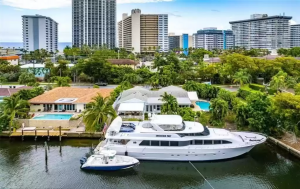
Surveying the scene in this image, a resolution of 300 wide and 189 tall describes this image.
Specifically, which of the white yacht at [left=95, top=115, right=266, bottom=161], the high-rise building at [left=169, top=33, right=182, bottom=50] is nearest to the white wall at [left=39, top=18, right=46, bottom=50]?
the high-rise building at [left=169, top=33, right=182, bottom=50]

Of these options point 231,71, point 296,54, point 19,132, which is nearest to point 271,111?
point 19,132

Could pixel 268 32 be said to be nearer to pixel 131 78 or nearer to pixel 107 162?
pixel 131 78

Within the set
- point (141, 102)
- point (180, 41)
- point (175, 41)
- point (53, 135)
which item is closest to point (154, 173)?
point (53, 135)

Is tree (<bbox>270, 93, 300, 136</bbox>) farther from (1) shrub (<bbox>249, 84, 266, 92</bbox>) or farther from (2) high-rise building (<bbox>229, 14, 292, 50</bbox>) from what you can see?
(2) high-rise building (<bbox>229, 14, 292, 50</bbox>)

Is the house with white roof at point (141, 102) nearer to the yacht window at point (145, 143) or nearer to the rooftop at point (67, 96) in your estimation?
the rooftop at point (67, 96)

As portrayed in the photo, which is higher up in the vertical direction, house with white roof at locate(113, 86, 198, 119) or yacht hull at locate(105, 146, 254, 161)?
house with white roof at locate(113, 86, 198, 119)
